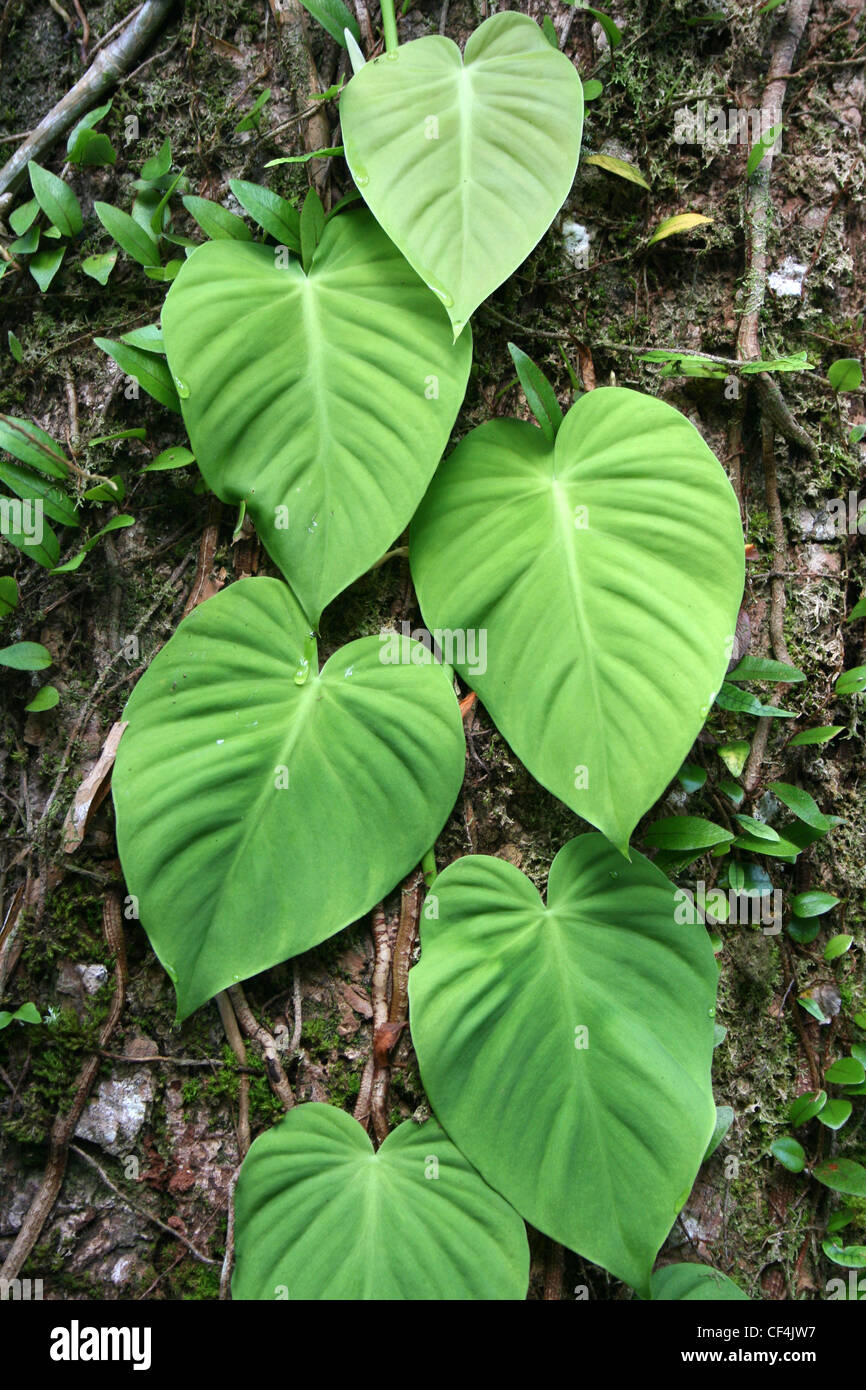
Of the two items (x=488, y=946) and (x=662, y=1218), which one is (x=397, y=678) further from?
(x=662, y=1218)

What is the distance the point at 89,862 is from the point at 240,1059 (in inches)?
12.9

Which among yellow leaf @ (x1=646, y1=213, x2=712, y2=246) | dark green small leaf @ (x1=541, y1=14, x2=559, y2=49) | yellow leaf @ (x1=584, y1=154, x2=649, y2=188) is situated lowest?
yellow leaf @ (x1=646, y1=213, x2=712, y2=246)

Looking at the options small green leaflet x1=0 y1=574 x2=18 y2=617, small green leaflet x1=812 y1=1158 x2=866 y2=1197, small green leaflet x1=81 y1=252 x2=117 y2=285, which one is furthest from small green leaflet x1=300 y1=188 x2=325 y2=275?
small green leaflet x1=812 y1=1158 x2=866 y2=1197

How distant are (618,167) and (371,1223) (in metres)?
1.44

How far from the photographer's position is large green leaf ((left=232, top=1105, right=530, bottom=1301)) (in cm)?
103

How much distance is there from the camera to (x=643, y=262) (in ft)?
4.22

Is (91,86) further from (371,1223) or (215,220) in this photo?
(371,1223)

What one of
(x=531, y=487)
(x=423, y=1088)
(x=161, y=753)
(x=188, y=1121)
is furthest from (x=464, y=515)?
(x=188, y=1121)

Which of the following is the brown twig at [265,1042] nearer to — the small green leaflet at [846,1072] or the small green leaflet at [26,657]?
the small green leaflet at [26,657]

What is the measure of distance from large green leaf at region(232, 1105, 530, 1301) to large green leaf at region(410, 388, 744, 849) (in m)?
0.49

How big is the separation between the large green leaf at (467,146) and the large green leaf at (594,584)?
219mm

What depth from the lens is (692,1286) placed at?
111cm

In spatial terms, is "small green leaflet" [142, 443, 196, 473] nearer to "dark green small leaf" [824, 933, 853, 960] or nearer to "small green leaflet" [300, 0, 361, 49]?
"small green leaflet" [300, 0, 361, 49]

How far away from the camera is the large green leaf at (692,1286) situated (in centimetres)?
110
